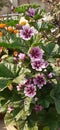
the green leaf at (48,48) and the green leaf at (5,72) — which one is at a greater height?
the green leaf at (48,48)

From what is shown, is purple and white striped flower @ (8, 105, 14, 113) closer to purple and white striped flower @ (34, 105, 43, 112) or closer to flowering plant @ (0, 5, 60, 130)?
flowering plant @ (0, 5, 60, 130)

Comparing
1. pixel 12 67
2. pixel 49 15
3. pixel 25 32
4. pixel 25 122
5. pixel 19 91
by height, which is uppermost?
pixel 49 15

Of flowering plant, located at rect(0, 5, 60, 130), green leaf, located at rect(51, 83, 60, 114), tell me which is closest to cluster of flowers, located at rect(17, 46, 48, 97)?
flowering plant, located at rect(0, 5, 60, 130)

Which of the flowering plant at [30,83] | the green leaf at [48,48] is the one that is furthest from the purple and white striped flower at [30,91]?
the green leaf at [48,48]

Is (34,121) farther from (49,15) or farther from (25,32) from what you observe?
(49,15)

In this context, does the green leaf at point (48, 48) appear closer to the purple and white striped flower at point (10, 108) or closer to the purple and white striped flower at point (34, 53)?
the purple and white striped flower at point (34, 53)

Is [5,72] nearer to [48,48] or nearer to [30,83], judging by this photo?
[30,83]

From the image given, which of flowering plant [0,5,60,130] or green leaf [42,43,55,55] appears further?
green leaf [42,43,55,55]

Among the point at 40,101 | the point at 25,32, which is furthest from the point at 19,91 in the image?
the point at 25,32

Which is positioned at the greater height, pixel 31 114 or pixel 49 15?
pixel 49 15
